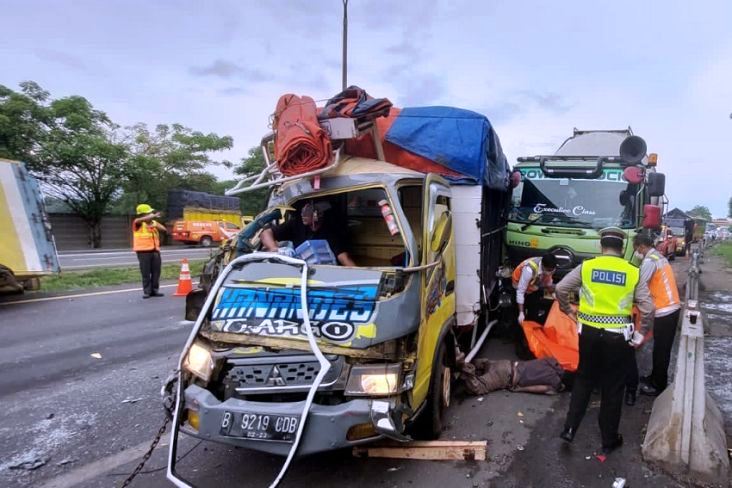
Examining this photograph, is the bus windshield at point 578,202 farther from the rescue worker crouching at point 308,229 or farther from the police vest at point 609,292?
the rescue worker crouching at point 308,229

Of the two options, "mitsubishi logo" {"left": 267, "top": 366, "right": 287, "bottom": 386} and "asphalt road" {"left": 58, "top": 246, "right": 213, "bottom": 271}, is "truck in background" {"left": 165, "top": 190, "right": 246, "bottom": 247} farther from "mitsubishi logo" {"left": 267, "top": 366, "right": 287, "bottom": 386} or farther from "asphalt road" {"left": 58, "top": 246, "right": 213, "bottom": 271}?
"mitsubishi logo" {"left": 267, "top": 366, "right": 287, "bottom": 386}

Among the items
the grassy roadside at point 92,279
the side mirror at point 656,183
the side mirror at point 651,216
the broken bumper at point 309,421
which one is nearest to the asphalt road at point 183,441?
the broken bumper at point 309,421

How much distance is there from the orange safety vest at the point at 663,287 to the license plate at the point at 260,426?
3.65 m

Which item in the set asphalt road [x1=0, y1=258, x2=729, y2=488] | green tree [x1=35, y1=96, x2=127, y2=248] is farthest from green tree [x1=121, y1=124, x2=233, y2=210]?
asphalt road [x1=0, y1=258, x2=729, y2=488]

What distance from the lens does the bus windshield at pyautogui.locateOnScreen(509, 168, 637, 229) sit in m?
6.86

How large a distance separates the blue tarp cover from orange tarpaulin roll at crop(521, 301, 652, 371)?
1698mm

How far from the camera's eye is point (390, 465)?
3.43m

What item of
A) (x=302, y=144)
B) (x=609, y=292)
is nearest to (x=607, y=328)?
(x=609, y=292)

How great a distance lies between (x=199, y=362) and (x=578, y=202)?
5885 mm

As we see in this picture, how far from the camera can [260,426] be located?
2.74m

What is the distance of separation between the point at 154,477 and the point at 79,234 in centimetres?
3024

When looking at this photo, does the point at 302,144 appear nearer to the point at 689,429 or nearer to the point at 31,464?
the point at 31,464

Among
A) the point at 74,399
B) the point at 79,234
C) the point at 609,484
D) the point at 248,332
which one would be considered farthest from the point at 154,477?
the point at 79,234

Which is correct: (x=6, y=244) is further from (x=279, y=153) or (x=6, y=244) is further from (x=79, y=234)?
(x=79, y=234)
